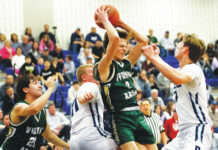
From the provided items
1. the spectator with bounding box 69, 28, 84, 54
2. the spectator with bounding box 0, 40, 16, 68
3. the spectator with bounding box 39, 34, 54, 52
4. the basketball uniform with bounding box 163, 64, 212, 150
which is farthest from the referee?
the spectator with bounding box 69, 28, 84, 54

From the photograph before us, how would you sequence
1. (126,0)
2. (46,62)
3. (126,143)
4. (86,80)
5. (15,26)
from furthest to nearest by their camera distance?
1. (126,0)
2. (15,26)
3. (46,62)
4. (86,80)
5. (126,143)

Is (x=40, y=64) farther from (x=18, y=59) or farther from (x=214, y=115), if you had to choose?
(x=214, y=115)

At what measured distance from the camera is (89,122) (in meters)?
4.20

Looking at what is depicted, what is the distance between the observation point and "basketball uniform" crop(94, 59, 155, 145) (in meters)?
4.00

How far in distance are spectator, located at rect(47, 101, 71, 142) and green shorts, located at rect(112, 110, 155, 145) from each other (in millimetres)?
4368

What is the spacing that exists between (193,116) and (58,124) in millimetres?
5080

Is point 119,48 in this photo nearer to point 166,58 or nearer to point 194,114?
point 194,114

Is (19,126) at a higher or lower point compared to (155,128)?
higher

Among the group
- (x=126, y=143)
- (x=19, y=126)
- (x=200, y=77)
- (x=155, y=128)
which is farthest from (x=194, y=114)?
(x=155, y=128)

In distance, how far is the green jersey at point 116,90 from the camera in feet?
13.3

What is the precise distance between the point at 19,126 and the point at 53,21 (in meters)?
12.5

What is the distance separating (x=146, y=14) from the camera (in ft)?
63.6

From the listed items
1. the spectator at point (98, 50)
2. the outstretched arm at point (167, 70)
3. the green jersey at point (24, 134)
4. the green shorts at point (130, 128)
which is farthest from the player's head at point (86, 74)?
the spectator at point (98, 50)

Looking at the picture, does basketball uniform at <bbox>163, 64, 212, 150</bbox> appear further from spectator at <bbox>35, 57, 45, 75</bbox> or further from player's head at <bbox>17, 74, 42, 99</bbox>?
→ spectator at <bbox>35, 57, 45, 75</bbox>
